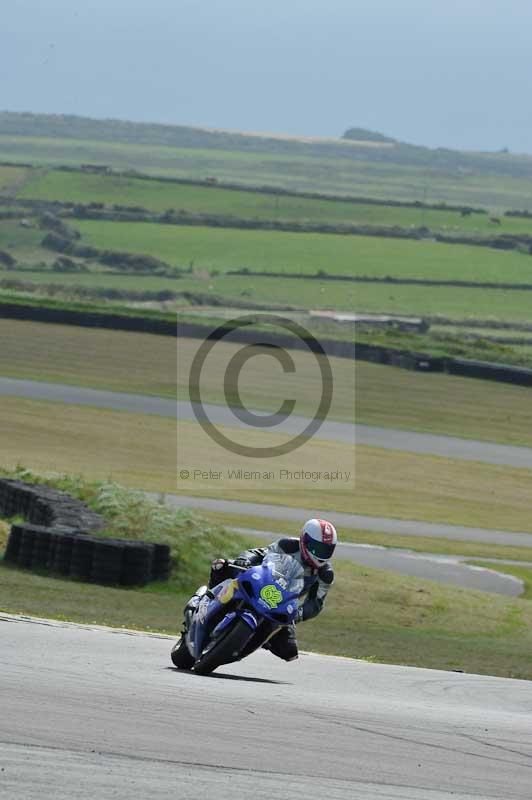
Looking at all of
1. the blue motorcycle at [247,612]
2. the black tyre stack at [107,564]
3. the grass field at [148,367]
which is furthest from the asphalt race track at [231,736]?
the grass field at [148,367]

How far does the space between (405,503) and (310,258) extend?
239ft

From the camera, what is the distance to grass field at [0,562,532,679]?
49.8ft

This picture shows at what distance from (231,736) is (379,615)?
11940mm

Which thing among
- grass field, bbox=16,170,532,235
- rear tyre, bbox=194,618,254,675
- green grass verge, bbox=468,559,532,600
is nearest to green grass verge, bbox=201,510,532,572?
green grass verge, bbox=468,559,532,600

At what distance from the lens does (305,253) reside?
105 metres

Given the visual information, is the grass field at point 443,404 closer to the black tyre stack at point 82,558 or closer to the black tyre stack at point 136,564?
the black tyre stack at point 136,564

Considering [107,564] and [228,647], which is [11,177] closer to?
[107,564]

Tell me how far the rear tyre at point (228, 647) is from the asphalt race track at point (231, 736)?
157 mm

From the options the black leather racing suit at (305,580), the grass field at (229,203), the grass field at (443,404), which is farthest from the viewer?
the grass field at (229,203)

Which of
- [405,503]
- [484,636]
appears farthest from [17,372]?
[484,636]

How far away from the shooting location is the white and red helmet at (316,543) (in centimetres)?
1021

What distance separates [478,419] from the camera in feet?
144

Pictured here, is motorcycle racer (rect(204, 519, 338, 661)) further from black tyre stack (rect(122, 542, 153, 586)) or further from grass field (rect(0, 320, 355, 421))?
grass field (rect(0, 320, 355, 421))

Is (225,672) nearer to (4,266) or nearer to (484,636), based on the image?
(484,636)
